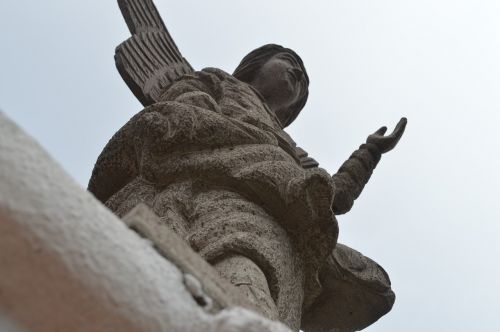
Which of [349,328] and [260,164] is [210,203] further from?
[349,328]

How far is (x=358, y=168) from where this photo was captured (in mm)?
3799

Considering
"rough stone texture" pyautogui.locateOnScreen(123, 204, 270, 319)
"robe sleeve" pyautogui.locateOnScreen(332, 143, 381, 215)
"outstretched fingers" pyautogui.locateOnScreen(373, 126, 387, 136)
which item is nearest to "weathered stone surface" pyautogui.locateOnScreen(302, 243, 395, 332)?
"robe sleeve" pyautogui.locateOnScreen(332, 143, 381, 215)

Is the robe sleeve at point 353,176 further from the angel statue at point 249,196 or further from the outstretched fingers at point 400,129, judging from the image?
the outstretched fingers at point 400,129

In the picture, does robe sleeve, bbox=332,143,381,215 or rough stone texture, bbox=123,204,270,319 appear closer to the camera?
rough stone texture, bbox=123,204,270,319

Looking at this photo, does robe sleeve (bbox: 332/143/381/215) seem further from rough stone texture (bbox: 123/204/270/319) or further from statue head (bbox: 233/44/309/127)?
rough stone texture (bbox: 123/204/270/319)

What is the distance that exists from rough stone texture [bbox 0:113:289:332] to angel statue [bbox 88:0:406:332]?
1.02 metres

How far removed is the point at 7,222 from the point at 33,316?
13 centimetres

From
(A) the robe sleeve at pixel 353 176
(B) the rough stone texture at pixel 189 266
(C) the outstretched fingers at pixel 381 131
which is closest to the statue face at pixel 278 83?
(C) the outstretched fingers at pixel 381 131

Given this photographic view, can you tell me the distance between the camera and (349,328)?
3.53 meters

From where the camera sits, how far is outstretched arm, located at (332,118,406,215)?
368 cm

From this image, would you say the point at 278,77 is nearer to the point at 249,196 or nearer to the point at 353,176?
the point at 353,176

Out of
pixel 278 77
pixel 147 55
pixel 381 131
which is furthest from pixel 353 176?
pixel 147 55

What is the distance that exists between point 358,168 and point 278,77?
42.2 inches

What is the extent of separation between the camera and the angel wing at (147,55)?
461cm
